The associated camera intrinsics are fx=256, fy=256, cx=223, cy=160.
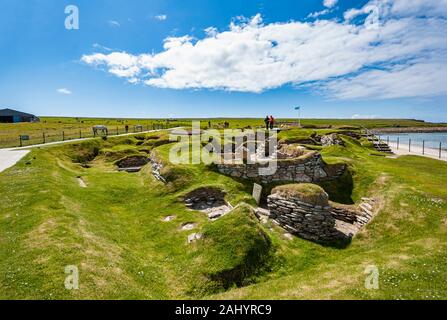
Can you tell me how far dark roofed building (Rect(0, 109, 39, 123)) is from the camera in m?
107

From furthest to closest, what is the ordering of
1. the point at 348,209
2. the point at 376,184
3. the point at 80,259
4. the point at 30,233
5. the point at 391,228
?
the point at 376,184, the point at 348,209, the point at 391,228, the point at 30,233, the point at 80,259

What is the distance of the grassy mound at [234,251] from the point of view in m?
9.81

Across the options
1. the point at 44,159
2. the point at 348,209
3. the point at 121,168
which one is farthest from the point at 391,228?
the point at 44,159

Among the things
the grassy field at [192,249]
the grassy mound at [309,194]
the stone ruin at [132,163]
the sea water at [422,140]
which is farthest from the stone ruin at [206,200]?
the sea water at [422,140]

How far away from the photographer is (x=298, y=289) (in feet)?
28.0

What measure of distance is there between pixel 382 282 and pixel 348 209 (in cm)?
885

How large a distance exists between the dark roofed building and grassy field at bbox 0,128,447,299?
116m

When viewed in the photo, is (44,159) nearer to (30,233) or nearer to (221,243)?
(30,233)

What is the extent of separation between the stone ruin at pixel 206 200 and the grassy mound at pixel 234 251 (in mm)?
4511

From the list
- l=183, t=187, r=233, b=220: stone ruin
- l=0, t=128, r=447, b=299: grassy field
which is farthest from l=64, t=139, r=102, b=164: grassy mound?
l=183, t=187, r=233, b=220: stone ruin

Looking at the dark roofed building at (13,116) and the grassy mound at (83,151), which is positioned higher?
the dark roofed building at (13,116)

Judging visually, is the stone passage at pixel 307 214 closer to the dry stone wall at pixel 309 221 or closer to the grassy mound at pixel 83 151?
the dry stone wall at pixel 309 221

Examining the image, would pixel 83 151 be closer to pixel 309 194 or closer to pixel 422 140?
pixel 309 194

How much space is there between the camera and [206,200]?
17.7m
